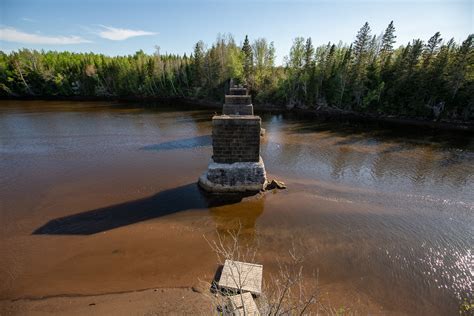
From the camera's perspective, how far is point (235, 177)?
11.7 m

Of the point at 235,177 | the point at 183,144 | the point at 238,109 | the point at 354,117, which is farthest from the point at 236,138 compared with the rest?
the point at 354,117

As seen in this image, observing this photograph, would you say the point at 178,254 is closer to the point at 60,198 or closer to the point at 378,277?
the point at 378,277

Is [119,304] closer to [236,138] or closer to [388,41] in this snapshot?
[236,138]

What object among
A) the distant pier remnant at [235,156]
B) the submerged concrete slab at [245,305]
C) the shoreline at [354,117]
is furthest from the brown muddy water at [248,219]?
the shoreline at [354,117]

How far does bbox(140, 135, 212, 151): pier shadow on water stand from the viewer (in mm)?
19391

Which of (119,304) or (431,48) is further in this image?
(431,48)

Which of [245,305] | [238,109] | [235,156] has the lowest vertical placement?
[245,305]

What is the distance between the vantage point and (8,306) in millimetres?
6227

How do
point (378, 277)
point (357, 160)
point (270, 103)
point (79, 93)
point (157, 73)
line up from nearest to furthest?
point (378, 277), point (357, 160), point (270, 103), point (157, 73), point (79, 93)

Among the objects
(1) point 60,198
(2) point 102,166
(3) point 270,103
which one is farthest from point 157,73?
(1) point 60,198

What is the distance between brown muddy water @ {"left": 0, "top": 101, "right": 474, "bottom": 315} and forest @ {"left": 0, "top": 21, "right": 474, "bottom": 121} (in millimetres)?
13283

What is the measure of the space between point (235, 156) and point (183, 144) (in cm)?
983

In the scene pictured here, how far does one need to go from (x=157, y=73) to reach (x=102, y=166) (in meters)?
41.2

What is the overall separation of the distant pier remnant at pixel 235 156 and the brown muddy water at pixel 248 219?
3.05 ft
